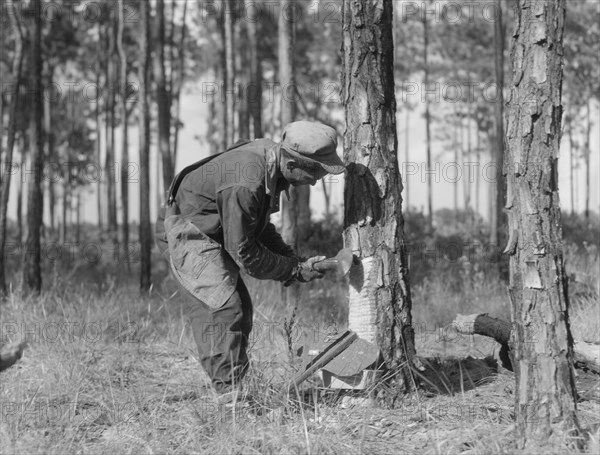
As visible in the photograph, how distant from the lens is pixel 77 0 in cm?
1747

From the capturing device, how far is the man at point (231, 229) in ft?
11.1

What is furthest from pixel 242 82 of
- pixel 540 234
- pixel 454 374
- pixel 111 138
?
pixel 540 234

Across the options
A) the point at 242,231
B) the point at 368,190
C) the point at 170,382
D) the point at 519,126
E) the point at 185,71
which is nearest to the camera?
the point at 519,126

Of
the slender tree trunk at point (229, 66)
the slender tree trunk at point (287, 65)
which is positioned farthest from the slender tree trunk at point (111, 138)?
the slender tree trunk at point (287, 65)

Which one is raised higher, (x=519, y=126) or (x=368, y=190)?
(x=519, y=126)

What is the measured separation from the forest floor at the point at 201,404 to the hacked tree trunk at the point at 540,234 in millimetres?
177

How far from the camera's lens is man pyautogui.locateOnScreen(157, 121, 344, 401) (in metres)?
3.38

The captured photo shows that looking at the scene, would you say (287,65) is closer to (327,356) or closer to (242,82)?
(327,356)

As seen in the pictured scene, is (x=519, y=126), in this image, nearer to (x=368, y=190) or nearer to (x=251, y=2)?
(x=368, y=190)

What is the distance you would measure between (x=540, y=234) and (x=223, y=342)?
1.72 m

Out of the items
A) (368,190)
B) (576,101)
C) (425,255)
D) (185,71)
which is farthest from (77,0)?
(368,190)

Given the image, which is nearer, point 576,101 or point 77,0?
point 77,0

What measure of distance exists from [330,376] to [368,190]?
3.40 ft

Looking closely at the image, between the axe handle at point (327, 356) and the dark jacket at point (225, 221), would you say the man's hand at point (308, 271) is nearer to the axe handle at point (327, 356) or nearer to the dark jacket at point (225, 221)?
the dark jacket at point (225, 221)
